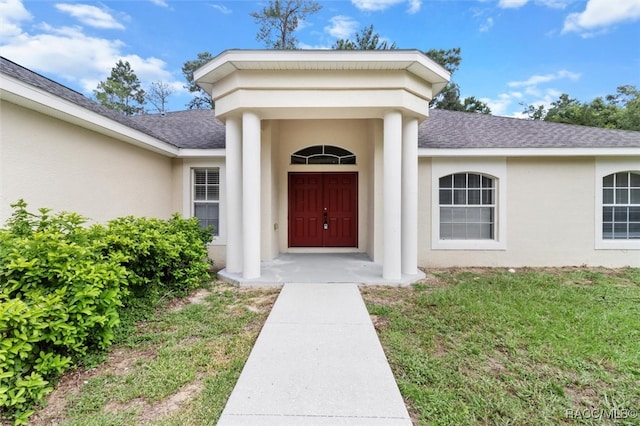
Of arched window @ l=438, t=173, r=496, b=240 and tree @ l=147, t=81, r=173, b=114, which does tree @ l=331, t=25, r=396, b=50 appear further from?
arched window @ l=438, t=173, r=496, b=240

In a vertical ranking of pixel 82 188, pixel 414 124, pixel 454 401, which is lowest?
pixel 454 401

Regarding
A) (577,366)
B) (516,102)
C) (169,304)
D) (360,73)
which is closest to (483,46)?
(360,73)

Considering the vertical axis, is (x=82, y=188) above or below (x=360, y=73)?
below

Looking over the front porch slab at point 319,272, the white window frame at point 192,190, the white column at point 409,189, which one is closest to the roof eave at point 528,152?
the white column at point 409,189

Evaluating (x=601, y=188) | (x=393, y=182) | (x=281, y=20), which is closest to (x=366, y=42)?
(x=281, y=20)

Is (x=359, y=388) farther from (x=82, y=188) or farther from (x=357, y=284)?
(x=82, y=188)

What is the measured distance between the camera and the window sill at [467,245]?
7559 mm

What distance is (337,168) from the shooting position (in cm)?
864

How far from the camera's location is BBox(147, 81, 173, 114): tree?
26359mm

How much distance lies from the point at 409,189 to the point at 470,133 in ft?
12.2

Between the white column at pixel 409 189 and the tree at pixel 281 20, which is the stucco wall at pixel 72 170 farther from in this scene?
the tree at pixel 281 20

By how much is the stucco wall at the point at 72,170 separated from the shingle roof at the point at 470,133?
85cm

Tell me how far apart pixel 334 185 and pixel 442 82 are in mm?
3982

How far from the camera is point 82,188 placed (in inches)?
208
